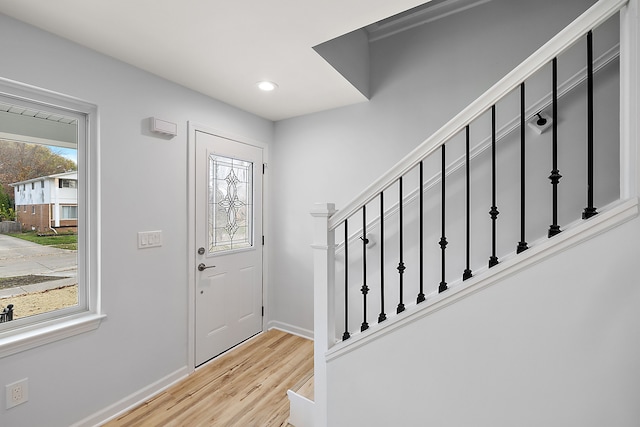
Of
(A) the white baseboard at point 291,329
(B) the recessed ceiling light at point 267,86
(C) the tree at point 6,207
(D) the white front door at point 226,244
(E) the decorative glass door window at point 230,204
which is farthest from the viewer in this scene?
(A) the white baseboard at point 291,329

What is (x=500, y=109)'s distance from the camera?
2088 mm

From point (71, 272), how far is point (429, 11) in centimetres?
320

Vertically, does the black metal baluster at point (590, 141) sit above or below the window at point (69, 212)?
above

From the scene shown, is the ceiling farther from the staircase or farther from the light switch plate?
the light switch plate

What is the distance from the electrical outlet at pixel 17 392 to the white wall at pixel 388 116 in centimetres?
199

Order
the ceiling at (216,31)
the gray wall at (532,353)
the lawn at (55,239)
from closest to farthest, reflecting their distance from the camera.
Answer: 1. the gray wall at (532,353)
2. the ceiling at (216,31)
3. the lawn at (55,239)

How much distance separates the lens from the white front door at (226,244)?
2494 millimetres

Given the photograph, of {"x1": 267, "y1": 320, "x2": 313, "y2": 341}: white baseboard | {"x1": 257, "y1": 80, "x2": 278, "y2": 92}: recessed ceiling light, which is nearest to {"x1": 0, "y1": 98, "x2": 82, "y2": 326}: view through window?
{"x1": 257, "y1": 80, "x2": 278, "y2": 92}: recessed ceiling light

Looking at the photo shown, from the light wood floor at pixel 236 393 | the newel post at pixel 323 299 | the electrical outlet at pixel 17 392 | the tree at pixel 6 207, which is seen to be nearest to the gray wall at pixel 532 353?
the newel post at pixel 323 299

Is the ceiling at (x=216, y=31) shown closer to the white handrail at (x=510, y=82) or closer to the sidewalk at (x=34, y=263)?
the white handrail at (x=510, y=82)

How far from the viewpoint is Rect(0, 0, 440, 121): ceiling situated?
1.46m

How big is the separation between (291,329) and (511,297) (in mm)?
2396

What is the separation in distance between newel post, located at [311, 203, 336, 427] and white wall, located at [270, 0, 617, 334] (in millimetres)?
1105

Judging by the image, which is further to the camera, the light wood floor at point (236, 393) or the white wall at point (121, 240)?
the light wood floor at point (236, 393)
